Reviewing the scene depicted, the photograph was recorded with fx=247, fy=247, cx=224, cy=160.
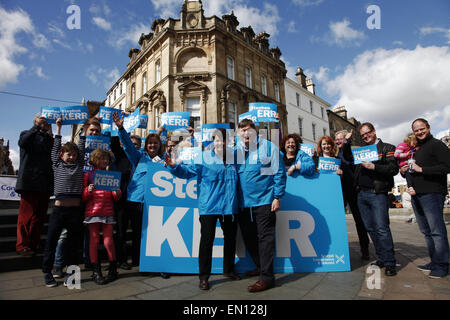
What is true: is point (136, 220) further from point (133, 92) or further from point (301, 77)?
point (301, 77)

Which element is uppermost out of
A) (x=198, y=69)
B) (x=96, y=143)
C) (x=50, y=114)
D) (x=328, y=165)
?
(x=198, y=69)

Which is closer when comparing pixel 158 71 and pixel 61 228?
pixel 61 228

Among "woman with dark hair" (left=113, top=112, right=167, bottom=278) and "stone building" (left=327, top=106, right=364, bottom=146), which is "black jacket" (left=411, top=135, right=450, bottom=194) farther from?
"stone building" (left=327, top=106, right=364, bottom=146)

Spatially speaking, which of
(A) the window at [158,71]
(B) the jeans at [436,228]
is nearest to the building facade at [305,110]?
(A) the window at [158,71]

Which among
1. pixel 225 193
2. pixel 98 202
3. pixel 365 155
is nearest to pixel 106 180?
pixel 98 202

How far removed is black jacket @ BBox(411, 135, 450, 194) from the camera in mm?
3086

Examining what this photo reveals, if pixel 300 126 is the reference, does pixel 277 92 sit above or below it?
above

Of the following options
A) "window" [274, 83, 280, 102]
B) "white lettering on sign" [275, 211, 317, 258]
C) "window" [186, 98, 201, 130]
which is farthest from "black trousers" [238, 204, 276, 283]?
"window" [274, 83, 280, 102]

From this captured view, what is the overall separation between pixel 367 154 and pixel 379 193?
1.80 feet

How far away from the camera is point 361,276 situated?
3086mm

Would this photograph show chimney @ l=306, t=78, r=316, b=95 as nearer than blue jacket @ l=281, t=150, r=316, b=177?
No

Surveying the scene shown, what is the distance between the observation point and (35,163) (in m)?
3.71

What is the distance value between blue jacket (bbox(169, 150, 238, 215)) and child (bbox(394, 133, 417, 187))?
2429 millimetres
